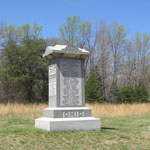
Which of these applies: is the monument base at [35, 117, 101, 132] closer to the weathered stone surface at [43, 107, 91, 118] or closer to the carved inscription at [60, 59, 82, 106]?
the weathered stone surface at [43, 107, 91, 118]

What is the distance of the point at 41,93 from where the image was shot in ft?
107

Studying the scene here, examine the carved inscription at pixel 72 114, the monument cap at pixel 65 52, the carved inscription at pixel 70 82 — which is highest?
the monument cap at pixel 65 52

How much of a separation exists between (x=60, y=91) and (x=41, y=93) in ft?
76.6

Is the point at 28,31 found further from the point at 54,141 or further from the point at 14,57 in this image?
the point at 54,141

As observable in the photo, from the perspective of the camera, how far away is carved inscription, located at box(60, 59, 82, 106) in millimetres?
9578

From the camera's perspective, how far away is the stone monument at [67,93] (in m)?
9.15

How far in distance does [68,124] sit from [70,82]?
5.56 ft

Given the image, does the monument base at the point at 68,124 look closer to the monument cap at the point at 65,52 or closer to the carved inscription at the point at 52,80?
the carved inscription at the point at 52,80

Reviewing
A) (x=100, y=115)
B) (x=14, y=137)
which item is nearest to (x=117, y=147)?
(x=14, y=137)

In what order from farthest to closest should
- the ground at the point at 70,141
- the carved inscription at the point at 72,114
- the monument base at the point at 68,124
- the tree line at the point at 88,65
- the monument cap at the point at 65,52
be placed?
the tree line at the point at 88,65 < the monument cap at the point at 65,52 < the carved inscription at the point at 72,114 < the monument base at the point at 68,124 < the ground at the point at 70,141

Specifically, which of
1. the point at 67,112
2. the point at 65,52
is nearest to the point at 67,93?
the point at 67,112

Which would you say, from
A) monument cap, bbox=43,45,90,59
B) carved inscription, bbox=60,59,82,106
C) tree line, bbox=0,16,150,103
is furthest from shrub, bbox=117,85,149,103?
monument cap, bbox=43,45,90,59

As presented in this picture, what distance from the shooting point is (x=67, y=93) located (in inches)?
379

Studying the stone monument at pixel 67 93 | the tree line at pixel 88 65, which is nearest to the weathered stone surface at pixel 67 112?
the stone monument at pixel 67 93
